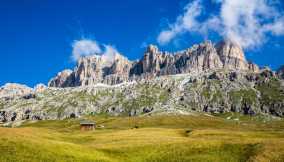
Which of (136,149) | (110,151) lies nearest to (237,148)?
(136,149)

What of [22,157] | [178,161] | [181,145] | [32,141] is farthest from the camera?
[181,145]

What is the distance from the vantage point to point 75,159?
193ft

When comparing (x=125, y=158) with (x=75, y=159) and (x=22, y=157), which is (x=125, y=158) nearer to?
(x=75, y=159)

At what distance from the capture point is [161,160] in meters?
62.2

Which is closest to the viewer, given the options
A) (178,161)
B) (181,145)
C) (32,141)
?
(178,161)

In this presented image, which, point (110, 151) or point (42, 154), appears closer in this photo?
point (42, 154)

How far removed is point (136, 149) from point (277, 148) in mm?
24694

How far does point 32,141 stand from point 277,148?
4111 centimetres

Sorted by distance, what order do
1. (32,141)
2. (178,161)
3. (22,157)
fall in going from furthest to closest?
(32,141)
(178,161)
(22,157)

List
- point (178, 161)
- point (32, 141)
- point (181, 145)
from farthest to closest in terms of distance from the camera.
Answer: point (181, 145) < point (32, 141) < point (178, 161)

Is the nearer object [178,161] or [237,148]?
[178,161]

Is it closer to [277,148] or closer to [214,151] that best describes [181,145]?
[214,151]

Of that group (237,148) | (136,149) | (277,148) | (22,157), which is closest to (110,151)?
(136,149)

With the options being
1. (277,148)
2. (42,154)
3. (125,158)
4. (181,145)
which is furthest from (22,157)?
(277,148)
